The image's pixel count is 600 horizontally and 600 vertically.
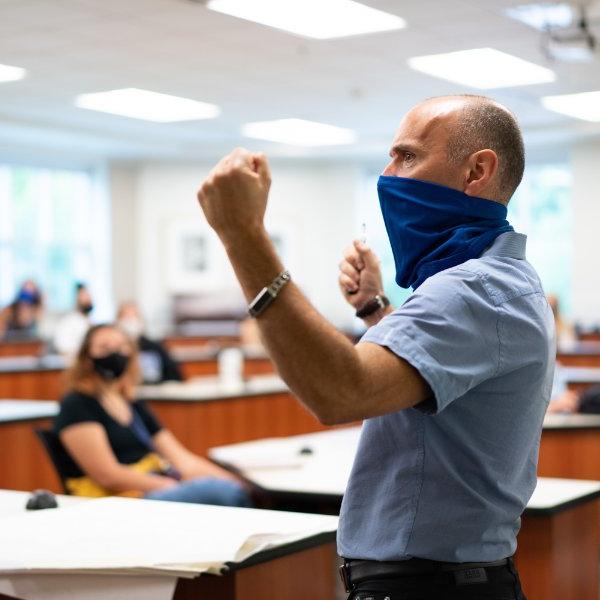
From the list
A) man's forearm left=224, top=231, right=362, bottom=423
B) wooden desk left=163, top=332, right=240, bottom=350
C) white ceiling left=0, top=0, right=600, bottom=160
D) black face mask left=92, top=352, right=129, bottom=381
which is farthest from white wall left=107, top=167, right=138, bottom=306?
man's forearm left=224, top=231, right=362, bottom=423

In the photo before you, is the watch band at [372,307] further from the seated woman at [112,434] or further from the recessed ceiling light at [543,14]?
the recessed ceiling light at [543,14]

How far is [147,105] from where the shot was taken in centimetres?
1188

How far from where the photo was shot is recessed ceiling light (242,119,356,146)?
13.3 meters

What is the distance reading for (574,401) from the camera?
17.9 ft

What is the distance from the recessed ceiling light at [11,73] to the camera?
9.83 meters

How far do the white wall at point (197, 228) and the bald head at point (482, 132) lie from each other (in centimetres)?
1462

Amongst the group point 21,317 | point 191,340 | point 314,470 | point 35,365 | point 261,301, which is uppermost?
point 261,301

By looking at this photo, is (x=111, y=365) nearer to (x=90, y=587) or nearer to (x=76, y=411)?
(x=76, y=411)

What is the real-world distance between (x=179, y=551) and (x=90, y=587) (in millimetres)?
179

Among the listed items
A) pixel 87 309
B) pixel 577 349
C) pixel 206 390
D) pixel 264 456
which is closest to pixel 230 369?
pixel 206 390

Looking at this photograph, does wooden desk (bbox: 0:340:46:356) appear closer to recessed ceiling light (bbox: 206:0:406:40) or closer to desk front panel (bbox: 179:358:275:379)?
desk front panel (bbox: 179:358:275:379)

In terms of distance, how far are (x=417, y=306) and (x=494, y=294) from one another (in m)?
0.13

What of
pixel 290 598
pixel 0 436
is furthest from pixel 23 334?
pixel 290 598

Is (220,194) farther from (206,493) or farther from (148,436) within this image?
(148,436)
